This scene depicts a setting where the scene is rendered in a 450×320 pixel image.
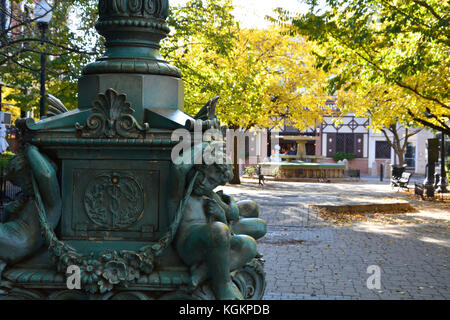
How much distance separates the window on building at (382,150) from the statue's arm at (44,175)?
152 ft

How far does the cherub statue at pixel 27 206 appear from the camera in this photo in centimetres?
316

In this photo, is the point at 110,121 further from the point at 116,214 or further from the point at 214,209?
the point at 214,209

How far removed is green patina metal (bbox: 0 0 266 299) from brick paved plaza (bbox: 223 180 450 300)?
3.00 meters

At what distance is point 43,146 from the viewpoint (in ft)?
10.7

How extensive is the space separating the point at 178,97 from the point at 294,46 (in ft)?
83.5

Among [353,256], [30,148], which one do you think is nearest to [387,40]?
[353,256]

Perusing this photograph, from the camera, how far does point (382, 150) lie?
154 feet

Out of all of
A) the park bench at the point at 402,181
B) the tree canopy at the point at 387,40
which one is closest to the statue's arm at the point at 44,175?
the tree canopy at the point at 387,40

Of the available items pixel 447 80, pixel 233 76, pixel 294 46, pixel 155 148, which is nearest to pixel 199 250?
pixel 155 148

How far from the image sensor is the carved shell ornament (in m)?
3.19

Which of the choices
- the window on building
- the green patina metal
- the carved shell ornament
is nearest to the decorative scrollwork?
the green patina metal

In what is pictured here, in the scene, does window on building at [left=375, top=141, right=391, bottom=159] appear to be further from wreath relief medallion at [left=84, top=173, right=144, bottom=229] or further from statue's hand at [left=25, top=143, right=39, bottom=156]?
statue's hand at [left=25, top=143, right=39, bottom=156]

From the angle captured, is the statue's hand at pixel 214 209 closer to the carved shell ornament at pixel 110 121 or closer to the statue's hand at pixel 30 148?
the carved shell ornament at pixel 110 121
